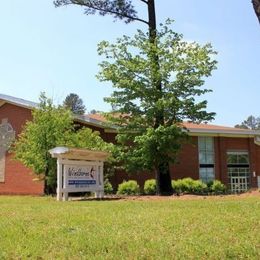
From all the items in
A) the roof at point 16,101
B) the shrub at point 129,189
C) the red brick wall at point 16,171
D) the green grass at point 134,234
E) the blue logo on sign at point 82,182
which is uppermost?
the roof at point 16,101

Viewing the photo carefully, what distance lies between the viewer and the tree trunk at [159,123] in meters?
21.9

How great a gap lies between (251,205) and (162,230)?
429 centimetres

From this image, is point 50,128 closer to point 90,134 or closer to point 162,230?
point 90,134

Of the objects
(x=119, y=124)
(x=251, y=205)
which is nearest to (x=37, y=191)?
(x=119, y=124)

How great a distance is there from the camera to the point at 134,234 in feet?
28.2

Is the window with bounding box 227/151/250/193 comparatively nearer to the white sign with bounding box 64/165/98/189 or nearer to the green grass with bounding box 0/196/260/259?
the white sign with bounding box 64/165/98/189

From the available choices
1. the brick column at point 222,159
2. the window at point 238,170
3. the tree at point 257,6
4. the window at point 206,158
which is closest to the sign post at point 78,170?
the tree at point 257,6

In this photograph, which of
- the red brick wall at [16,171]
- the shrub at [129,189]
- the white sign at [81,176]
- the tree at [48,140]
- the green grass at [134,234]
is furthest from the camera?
the red brick wall at [16,171]

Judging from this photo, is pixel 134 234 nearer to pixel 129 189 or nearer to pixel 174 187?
pixel 129 189

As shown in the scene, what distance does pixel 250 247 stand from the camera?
761 cm

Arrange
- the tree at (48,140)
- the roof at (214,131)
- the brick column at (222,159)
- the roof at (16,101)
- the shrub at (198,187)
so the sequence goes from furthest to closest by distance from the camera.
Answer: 1. the brick column at (222,159)
2. the roof at (214,131)
3. the roof at (16,101)
4. the shrub at (198,187)
5. the tree at (48,140)

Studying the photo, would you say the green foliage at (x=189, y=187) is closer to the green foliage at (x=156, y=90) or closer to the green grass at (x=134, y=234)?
the green foliage at (x=156, y=90)

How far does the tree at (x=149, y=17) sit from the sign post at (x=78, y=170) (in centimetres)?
340

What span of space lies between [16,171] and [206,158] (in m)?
14.3
